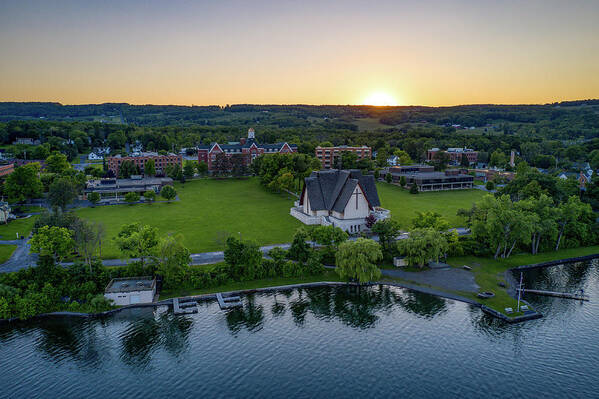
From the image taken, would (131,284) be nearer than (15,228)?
Answer: Yes

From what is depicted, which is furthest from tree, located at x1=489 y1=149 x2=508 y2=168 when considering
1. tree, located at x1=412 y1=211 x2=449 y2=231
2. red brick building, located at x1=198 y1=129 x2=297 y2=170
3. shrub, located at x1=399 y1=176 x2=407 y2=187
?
tree, located at x1=412 y1=211 x2=449 y2=231

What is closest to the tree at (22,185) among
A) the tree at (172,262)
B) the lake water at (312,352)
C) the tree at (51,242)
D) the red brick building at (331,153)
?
the tree at (51,242)

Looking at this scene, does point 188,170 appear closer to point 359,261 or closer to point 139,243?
point 139,243

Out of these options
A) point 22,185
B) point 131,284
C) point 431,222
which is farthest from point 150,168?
point 431,222

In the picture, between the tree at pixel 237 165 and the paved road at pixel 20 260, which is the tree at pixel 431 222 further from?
the tree at pixel 237 165

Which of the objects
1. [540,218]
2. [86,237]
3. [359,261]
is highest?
[540,218]

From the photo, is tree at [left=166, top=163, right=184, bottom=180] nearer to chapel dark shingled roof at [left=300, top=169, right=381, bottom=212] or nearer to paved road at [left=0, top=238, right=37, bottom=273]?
chapel dark shingled roof at [left=300, top=169, right=381, bottom=212]

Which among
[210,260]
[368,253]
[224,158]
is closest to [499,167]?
[224,158]
